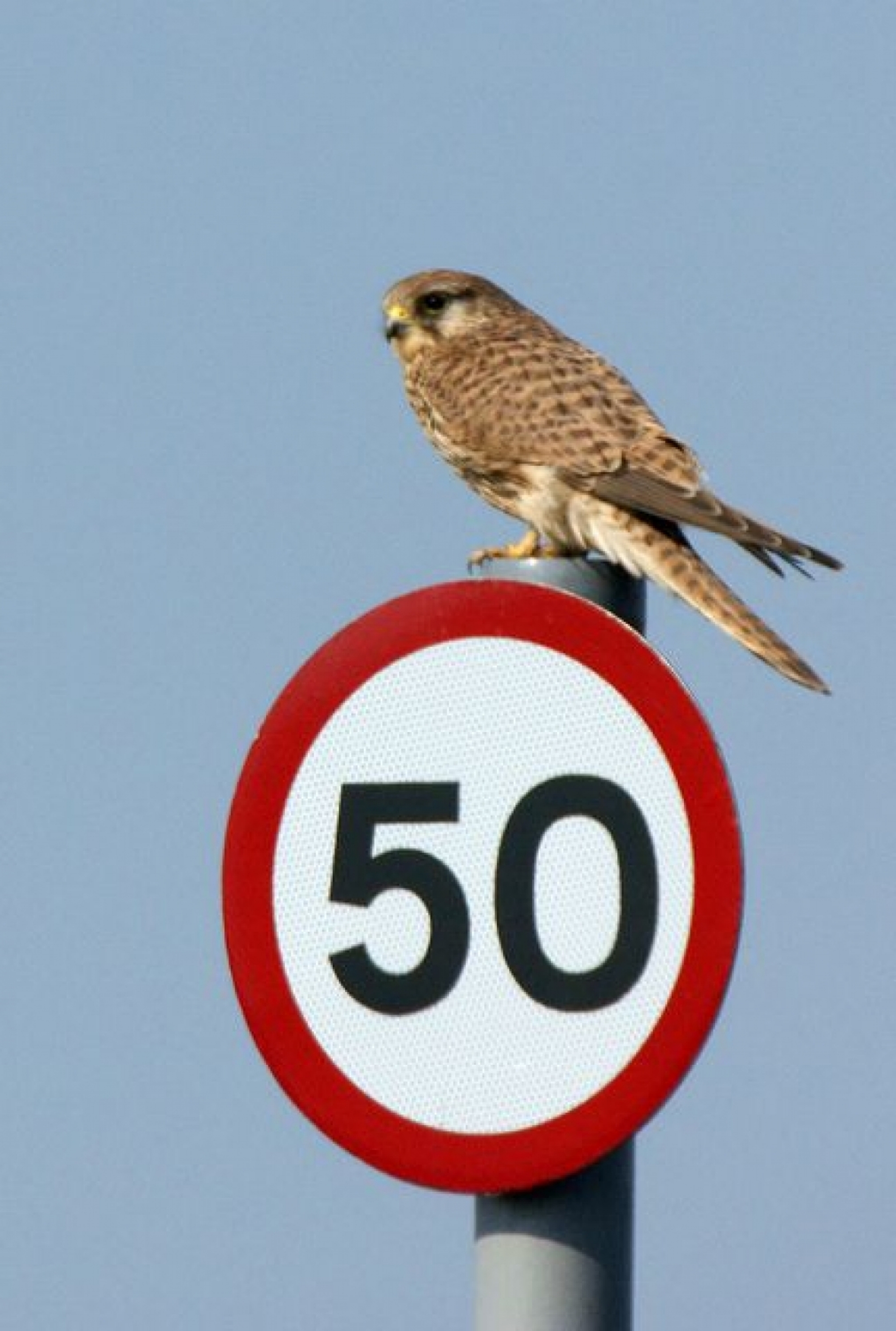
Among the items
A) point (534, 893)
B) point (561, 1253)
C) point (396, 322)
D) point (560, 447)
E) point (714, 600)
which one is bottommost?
point (561, 1253)

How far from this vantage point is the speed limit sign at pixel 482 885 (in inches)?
89.5

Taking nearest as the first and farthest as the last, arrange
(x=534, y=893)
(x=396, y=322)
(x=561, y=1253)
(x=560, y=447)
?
(x=561, y=1253) → (x=534, y=893) → (x=560, y=447) → (x=396, y=322)

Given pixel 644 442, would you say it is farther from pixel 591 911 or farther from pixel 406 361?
pixel 591 911

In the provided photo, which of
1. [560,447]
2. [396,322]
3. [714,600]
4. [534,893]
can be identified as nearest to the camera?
[534,893]

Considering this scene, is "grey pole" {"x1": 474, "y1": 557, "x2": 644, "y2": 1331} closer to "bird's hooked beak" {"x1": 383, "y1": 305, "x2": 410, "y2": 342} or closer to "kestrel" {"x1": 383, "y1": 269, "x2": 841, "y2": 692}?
"kestrel" {"x1": 383, "y1": 269, "x2": 841, "y2": 692}

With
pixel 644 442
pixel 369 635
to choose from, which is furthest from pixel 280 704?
pixel 644 442

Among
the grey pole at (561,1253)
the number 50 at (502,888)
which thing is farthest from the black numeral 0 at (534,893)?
the grey pole at (561,1253)

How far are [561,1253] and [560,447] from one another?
2256mm

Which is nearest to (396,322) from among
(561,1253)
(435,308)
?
(435,308)

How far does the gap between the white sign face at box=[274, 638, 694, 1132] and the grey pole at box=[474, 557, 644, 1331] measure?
74mm

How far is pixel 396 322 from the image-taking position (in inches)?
201

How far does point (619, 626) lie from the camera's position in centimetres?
239

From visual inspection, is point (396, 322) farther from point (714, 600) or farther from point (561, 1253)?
point (561, 1253)

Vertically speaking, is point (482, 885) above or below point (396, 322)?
below
